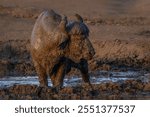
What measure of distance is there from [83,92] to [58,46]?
37.6 inches

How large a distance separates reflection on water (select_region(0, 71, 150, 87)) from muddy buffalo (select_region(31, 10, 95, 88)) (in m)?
1.51

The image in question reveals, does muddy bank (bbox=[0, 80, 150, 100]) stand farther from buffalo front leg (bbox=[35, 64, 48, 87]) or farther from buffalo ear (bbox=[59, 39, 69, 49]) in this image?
buffalo ear (bbox=[59, 39, 69, 49])

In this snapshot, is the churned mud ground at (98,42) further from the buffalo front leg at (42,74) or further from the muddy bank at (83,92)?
the buffalo front leg at (42,74)

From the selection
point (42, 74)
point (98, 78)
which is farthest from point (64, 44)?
point (98, 78)

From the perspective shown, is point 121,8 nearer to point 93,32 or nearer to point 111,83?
point 93,32

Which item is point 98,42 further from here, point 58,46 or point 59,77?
point 58,46

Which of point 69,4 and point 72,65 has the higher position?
point 72,65

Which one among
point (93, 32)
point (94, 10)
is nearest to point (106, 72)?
point (93, 32)

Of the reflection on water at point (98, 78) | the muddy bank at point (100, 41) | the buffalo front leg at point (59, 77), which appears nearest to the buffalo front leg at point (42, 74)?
the buffalo front leg at point (59, 77)

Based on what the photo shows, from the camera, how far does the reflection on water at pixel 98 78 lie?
18.4 m

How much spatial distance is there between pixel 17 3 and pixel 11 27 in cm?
657

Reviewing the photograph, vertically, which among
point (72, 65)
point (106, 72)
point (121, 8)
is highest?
point (72, 65)

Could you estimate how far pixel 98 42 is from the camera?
25828 mm

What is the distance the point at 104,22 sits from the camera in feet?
104
